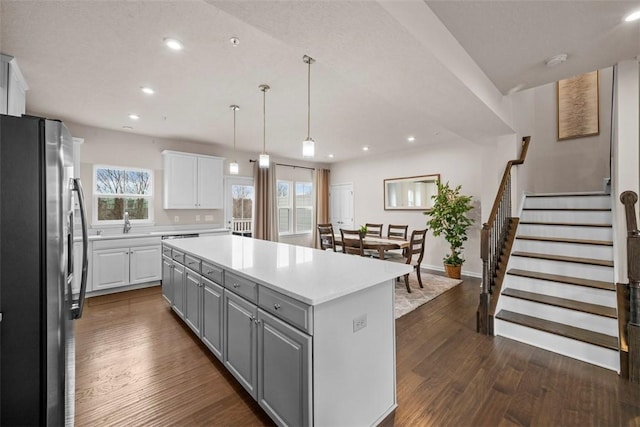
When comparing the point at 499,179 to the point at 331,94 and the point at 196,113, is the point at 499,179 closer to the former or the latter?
the point at 331,94

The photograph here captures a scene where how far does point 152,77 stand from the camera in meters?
2.81

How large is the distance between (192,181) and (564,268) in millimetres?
5759

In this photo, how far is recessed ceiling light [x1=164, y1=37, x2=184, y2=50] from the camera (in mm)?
2178

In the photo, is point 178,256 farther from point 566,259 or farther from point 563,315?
point 566,259

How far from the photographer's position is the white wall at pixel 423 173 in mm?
5285

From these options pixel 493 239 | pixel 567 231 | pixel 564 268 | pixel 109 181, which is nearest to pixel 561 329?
pixel 564 268

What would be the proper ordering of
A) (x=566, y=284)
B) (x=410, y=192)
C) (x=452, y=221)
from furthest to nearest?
(x=410, y=192), (x=452, y=221), (x=566, y=284)

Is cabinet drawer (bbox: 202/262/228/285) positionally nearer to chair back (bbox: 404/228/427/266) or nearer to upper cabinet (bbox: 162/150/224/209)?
chair back (bbox: 404/228/427/266)

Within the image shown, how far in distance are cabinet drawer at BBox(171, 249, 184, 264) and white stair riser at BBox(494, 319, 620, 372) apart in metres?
3.35

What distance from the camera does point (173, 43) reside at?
2213 mm

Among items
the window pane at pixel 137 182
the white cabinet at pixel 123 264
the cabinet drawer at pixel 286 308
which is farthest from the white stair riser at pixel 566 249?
the window pane at pixel 137 182

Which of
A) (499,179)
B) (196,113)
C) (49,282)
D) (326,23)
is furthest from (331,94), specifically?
(49,282)

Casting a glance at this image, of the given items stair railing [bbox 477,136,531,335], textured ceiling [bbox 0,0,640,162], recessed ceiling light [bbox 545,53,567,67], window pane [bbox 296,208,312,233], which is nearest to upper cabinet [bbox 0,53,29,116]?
textured ceiling [bbox 0,0,640,162]

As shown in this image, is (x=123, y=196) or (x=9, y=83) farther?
(x=123, y=196)
